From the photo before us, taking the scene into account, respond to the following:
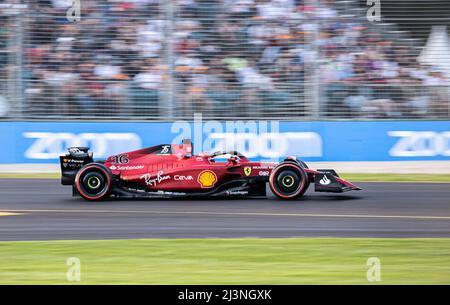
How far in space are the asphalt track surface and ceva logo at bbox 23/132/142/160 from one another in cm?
407

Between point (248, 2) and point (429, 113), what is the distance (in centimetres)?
463

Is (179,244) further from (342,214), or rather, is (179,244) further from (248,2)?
(248,2)

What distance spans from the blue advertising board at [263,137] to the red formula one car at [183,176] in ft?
18.0

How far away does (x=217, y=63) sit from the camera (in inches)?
715

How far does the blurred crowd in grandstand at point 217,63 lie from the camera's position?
1778 centimetres

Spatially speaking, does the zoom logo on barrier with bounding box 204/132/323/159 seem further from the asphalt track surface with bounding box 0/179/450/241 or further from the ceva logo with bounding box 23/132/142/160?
the asphalt track surface with bounding box 0/179/450/241

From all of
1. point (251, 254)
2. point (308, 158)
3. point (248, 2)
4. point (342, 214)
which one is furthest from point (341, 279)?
point (248, 2)

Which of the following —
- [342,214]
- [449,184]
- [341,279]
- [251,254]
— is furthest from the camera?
[449,184]

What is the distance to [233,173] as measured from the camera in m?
11.6

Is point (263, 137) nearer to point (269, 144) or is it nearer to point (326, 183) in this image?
point (269, 144)

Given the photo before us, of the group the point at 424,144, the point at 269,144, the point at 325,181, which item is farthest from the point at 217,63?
the point at 325,181

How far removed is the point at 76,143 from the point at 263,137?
3.87 m

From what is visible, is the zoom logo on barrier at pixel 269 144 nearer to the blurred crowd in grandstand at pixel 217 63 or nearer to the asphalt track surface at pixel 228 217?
the blurred crowd in grandstand at pixel 217 63

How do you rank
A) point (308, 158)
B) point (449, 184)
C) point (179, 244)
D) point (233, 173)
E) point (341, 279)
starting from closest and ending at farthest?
point (341, 279) < point (179, 244) < point (233, 173) < point (449, 184) < point (308, 158)
